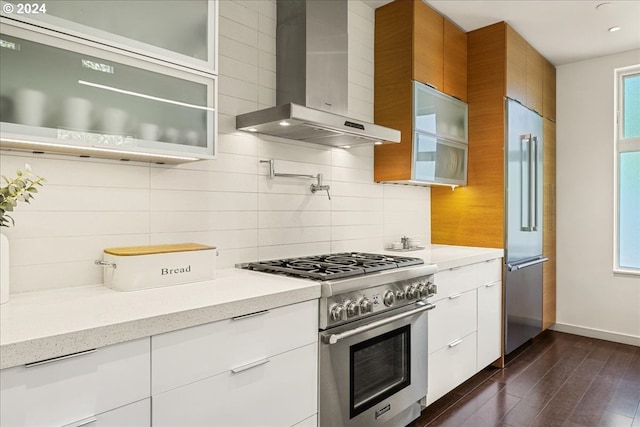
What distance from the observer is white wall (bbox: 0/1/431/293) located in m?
1.67

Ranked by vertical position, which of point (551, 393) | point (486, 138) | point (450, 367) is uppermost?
point (486, 138)

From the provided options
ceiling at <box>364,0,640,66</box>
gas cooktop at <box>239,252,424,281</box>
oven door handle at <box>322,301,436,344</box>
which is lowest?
oven door handle at <box>322,301,436,344</box>

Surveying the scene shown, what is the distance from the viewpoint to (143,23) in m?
1.65

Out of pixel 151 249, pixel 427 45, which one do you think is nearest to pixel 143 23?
pixel 151 249

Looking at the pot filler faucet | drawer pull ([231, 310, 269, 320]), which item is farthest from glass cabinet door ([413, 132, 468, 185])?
drawer pull ([231, 310, 269, 320])

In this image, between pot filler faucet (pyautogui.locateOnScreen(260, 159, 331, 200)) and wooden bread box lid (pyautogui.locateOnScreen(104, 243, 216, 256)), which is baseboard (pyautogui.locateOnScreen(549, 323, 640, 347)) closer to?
pot filler faucet (pyautogui.locateOnScreen(260, 159, 331, 200))

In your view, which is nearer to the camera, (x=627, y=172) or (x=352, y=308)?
(x=352, y=308)

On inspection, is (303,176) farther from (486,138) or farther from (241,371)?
(486,138)

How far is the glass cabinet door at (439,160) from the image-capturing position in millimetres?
3039

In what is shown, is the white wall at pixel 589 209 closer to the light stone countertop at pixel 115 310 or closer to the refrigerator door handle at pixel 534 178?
the refrigerator door handle at pixel 534 178

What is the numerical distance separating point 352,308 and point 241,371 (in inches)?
24.4

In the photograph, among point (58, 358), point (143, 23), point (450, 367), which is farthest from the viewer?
point (450, 367)

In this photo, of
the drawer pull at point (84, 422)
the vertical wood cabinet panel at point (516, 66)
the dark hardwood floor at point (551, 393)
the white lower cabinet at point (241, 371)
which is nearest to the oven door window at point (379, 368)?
the white lower cabinet at point (241, 371)

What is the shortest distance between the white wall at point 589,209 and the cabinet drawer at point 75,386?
174 inches
